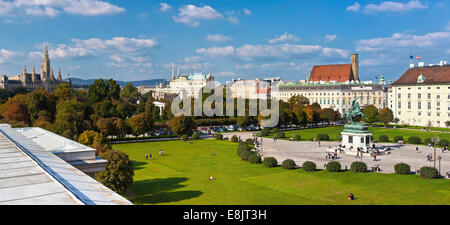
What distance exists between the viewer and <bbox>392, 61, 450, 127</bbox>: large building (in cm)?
9319

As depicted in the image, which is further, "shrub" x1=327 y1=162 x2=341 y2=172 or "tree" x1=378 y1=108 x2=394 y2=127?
"tree" x1=378 y1=108 x2=394 y2=127

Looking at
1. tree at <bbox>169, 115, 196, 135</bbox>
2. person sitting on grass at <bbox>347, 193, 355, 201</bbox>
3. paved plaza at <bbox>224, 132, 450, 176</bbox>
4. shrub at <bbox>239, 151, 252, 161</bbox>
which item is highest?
tree at <bbox>169, 115, 196, 135</bbox>

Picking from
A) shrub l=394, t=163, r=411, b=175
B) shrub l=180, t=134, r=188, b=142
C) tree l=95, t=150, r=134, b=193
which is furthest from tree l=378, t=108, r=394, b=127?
tree l=95, t=150, r=134, b=193

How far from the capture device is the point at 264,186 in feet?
101

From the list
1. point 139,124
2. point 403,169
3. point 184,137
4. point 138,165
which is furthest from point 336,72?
point 138,165

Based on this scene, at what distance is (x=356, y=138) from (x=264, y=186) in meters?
24.4

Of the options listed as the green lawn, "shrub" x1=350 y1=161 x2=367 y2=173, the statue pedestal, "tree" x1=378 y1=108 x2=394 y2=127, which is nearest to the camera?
the green lawn

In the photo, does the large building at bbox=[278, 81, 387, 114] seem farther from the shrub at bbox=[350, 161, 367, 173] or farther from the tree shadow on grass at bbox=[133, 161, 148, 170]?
the tree shadow on grass at bbox=[133, 161, 148, 170]

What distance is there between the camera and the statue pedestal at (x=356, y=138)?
4915 cm

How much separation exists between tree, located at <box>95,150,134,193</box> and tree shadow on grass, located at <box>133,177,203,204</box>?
1796 mm

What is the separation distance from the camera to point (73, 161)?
20500 mm

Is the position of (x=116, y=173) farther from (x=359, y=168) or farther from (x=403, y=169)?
(x=403, y=169)
